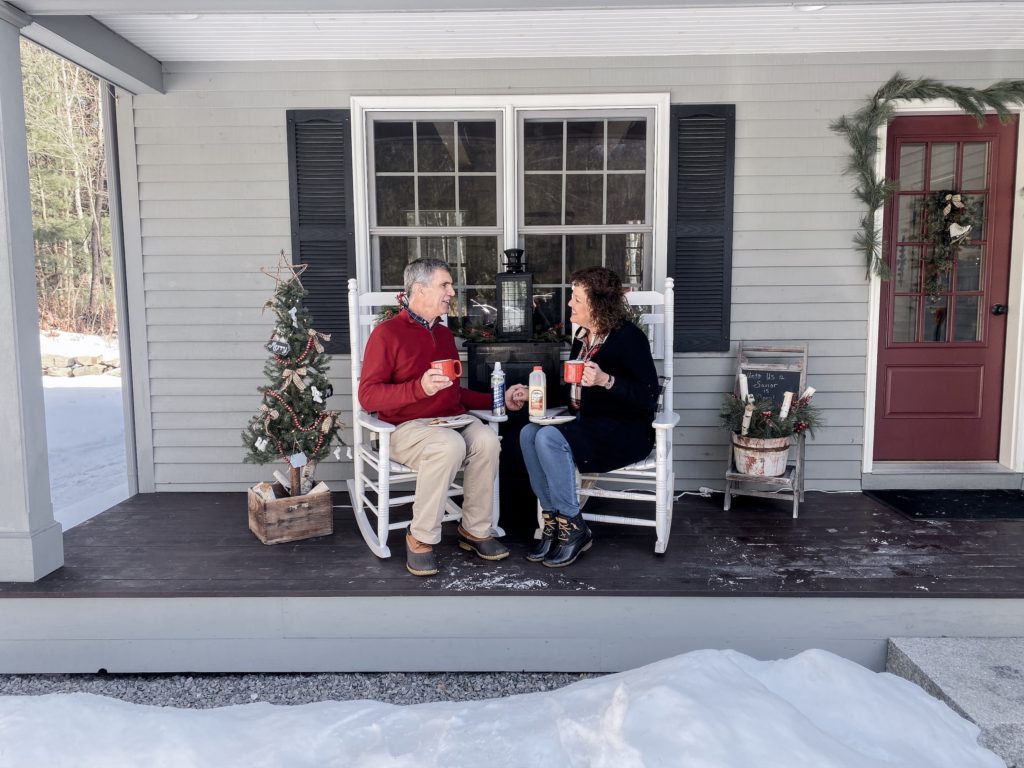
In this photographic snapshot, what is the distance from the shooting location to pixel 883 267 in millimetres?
3994

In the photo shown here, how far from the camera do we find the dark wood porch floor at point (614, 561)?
2.78m

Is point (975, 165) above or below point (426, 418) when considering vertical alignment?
above

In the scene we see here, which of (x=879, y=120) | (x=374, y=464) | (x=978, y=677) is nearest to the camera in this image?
(x=978, y=677)

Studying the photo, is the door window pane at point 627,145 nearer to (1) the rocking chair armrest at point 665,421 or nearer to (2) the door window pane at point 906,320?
(1) the rocking chair armrest at point 665,421

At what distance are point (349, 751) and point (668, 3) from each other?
2555 millimetres

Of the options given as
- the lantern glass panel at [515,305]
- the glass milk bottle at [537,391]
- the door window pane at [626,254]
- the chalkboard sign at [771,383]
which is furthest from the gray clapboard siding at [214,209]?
the chalkboard sign at [771,383]

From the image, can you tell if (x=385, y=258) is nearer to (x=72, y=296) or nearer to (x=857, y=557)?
(x=857, y=557)

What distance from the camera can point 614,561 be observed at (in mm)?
3053

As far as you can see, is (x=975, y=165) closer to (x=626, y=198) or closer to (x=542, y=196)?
(x=626, y=198)

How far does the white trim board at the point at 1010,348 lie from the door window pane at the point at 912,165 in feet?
0.54

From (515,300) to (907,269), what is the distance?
224cm

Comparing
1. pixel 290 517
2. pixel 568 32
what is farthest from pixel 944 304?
pixel 290 517

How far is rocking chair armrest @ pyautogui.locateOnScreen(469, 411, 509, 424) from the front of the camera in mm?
3291

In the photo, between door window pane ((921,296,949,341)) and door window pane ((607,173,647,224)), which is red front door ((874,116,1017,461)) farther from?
door window pane ((607,173,647,224))
